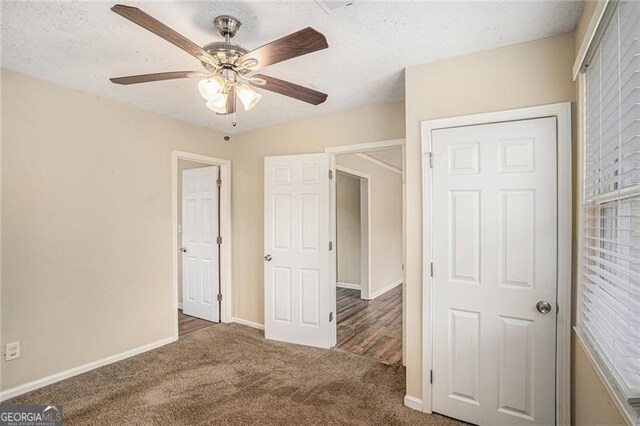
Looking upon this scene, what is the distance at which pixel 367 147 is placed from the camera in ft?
10.2

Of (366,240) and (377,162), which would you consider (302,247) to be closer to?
(366,240)

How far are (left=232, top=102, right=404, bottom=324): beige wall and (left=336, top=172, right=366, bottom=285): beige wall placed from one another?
2.57 m

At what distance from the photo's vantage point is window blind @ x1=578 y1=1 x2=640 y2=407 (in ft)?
3.33

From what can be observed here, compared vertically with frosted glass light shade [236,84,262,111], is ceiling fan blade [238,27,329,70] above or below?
above

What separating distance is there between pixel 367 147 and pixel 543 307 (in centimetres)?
195

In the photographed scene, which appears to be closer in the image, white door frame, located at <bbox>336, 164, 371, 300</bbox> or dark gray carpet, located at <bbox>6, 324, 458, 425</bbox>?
dark gray carpet, located at <bbox>6, 324, 458, 425</bbox>

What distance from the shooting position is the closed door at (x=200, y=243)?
159 inches

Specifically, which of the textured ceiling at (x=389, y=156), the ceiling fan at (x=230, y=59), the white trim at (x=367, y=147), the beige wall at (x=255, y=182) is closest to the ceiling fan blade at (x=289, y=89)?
the ceiling fan at (x=230, y=59)

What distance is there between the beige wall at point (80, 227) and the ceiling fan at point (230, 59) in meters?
1.28

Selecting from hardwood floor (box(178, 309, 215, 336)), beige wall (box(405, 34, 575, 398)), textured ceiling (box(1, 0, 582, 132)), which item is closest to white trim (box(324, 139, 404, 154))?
textured ceiling (box(1, 0, 582, 132))

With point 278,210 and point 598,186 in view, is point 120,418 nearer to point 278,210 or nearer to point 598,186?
point 278,210

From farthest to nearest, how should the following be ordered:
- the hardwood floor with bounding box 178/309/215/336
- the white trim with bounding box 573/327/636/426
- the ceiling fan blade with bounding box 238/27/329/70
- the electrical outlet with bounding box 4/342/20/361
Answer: the hardwood floor with bounding box 178/309/215/336 < the electrical outlet with bounding box 4/342/20/361 < the ceiling fan blade with bounding box 238/27/329/70 < the white trim with bounding box 573/327/636/426

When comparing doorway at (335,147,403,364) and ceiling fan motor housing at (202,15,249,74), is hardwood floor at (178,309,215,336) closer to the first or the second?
doorway at (335,147,403,364)

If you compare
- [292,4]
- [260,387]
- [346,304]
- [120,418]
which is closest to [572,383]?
[260,387]
